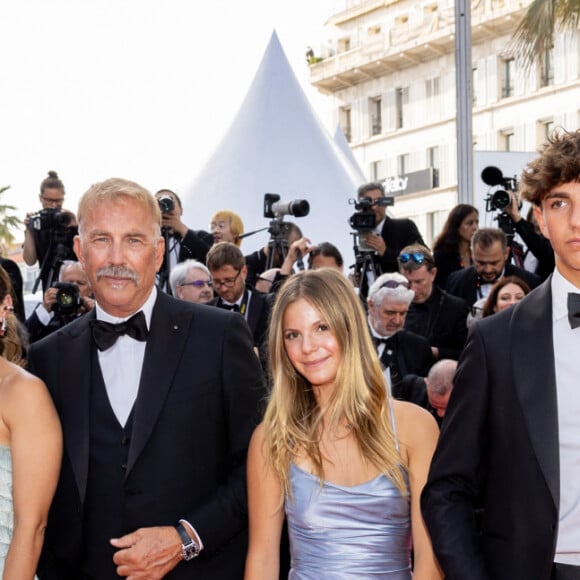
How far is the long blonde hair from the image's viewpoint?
119 inches

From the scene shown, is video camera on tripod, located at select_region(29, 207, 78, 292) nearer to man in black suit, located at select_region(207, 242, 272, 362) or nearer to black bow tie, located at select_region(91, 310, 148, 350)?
man in black suit, located at select_region(207, 242, 272, 362)

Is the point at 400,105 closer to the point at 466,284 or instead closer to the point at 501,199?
the point at 501,199

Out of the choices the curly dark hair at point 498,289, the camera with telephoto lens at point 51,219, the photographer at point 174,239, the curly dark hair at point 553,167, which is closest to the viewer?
the curly dark hair at point 553,167

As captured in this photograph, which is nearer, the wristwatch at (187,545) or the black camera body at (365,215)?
the wristwatch at (187,545)

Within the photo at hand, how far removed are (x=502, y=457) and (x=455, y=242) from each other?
5.23 m

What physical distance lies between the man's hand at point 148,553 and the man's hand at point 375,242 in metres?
4.61

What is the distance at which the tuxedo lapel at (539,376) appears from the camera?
2.35 meters

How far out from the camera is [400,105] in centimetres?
3969

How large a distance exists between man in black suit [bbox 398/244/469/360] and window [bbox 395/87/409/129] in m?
33.4

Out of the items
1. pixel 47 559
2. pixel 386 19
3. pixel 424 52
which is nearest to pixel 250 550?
pixel 47 559

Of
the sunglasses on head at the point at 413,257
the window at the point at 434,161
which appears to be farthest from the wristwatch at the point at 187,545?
the window at the point at 434,161

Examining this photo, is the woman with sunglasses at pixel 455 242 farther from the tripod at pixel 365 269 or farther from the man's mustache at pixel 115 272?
the man's mustache at pixel 115 272

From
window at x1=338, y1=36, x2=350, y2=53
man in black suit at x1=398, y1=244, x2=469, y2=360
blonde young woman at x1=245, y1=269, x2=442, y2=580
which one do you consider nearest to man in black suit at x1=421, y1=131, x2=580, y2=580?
blonde young woman at x1=245, y1=269, x2=442, y2=580

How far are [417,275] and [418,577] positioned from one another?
3938 mm
